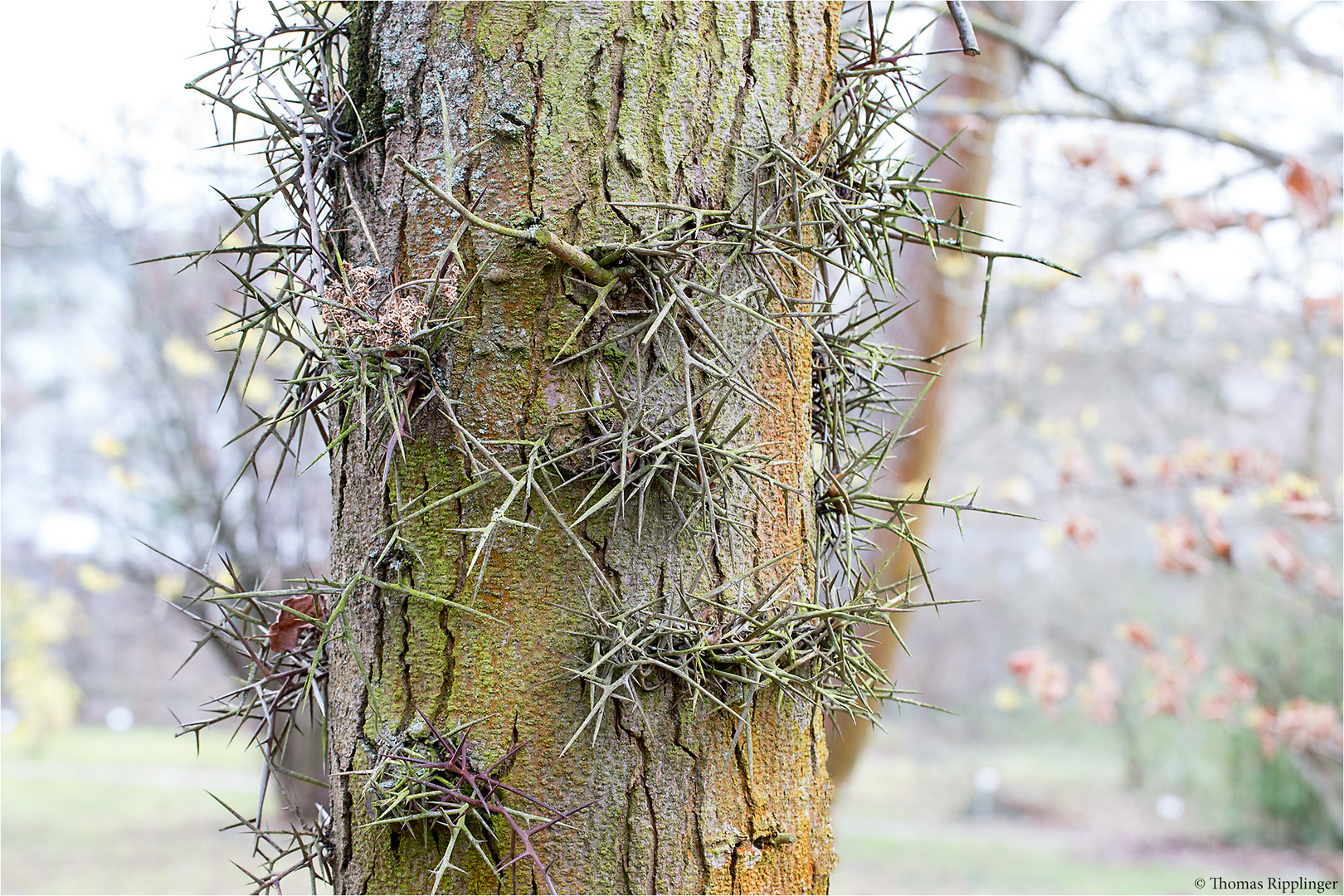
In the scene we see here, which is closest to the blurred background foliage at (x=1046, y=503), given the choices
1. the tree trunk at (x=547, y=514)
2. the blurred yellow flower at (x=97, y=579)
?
the blurred yellow flower at (x=97, y=579)

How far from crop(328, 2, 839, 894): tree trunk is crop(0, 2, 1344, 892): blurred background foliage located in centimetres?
299

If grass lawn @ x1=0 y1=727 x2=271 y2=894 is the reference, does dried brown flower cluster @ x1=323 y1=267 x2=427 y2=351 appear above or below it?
above

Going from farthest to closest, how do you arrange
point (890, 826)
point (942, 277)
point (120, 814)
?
point (890, 826) < point (120, 814) < point (942, 277)

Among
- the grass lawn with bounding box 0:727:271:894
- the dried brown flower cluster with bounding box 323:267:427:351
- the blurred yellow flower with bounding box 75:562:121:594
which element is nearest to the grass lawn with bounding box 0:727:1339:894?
the grass lawn with bounding box 0:727:271:894

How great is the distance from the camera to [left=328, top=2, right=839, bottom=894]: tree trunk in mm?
836

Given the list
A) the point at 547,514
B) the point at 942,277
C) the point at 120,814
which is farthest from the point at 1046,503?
the point at 120,814

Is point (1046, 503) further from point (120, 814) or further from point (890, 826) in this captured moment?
point (120, 814)

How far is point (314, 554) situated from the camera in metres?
7.04

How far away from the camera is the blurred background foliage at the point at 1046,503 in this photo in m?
4.96

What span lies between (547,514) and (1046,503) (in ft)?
24.1

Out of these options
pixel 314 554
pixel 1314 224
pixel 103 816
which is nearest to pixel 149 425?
pixel 314 554

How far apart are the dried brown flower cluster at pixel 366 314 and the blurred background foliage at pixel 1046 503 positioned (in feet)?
10.6

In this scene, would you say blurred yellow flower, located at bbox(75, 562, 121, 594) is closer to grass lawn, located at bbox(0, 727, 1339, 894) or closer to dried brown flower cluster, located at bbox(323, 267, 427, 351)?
grass lawn, located at bbox(0, 727, 1339, 894)

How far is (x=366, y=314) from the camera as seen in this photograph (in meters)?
0.83
